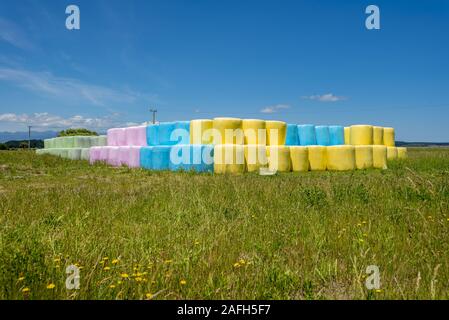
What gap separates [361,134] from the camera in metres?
21.4

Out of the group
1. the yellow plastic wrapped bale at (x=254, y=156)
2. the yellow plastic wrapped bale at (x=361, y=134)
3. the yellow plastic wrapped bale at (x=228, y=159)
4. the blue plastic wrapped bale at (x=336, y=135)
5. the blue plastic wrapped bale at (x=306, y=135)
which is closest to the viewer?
the yellow plastic wrapped bale at (x=228, y=159)

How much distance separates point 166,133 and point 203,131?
2.82 metres

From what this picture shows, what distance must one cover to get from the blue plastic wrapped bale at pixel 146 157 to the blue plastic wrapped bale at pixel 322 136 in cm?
1034

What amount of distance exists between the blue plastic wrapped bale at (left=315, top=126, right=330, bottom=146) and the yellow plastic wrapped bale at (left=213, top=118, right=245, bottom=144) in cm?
716

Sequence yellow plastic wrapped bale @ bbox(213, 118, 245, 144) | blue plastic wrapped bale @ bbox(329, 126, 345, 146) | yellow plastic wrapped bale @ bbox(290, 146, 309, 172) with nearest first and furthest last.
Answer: yellow plastic wrapped bale @ bbox(213, 118, 245, 144)
yellow plastic wrapped bale @ bbox(290, 146, 309, 172)
blue plastic wrapped bale @ bbox(329, 126, 345, 146)

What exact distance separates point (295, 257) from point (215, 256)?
2.60ft

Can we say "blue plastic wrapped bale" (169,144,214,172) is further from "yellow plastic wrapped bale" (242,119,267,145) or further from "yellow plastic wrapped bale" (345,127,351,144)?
"yellow plastic wrapped bale" (345,127,351,144)

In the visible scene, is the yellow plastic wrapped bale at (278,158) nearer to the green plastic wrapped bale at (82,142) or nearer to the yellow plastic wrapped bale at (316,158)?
the yellow plastic wrapped bale at (316,158)

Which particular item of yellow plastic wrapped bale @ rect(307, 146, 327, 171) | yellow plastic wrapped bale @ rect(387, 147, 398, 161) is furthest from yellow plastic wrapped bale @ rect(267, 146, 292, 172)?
yellow plastic wrapped bale @ rect(387, 147, 398, 161)

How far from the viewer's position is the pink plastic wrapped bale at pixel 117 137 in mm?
21609

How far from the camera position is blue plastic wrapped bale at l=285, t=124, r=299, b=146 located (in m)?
19.0

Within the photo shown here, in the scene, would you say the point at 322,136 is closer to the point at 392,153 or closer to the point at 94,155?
the point at 392,153

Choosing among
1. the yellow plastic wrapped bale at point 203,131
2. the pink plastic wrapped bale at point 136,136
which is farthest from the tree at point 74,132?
the yellow plastic wrapped bale at point 203,131
